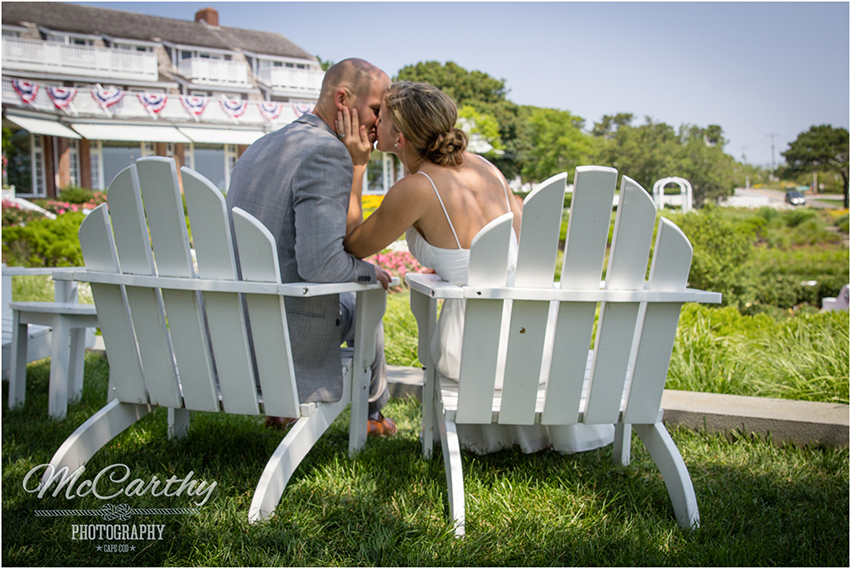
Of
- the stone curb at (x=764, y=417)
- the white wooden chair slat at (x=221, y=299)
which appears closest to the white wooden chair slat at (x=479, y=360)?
the white wooden chair slat at (x=221, y=299)

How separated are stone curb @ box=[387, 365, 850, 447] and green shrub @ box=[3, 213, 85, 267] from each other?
741 cm

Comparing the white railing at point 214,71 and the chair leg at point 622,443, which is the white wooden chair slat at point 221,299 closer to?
the chair leg at point 622,443

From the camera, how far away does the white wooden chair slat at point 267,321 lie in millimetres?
1677

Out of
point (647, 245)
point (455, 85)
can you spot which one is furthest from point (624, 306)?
point (455, 85)

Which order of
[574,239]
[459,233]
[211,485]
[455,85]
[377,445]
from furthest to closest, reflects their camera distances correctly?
[455,85] → [377,445] → [459,233] → [211,485] → [574,239]

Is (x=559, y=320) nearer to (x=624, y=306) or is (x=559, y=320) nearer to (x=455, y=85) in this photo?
(x=624, y=306)

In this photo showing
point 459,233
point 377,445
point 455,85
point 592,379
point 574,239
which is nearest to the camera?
point 574,239

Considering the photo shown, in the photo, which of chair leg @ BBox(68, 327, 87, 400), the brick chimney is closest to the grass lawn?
chair leg @ BBox(68, 327, 87, 400)

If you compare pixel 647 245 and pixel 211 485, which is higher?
pixel 647 245

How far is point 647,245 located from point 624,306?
0.19m

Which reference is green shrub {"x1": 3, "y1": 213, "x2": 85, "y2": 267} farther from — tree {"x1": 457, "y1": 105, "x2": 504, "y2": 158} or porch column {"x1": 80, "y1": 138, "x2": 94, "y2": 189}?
tree {"x1": 457, "y1": 105, "x2": 504, "y2": 158}

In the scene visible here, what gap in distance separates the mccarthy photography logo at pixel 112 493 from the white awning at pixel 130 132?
78.3 feet

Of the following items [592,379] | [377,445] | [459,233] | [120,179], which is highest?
[120,179]

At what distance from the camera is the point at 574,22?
17562 millimetres
